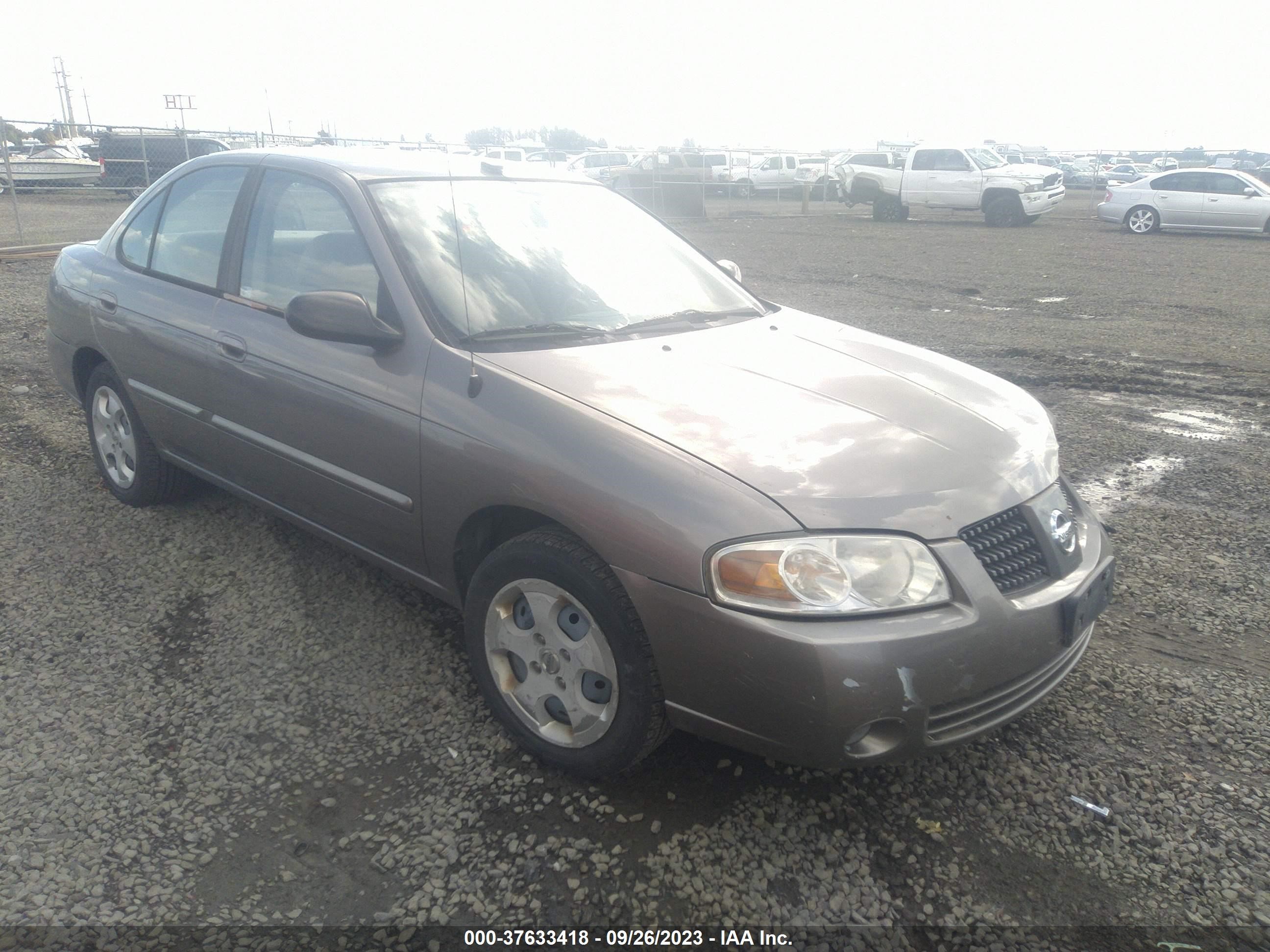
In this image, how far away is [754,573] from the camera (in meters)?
2.36

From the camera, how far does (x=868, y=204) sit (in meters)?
31.0

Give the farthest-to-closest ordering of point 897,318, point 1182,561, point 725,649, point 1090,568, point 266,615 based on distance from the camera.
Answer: point 897,318, point 1182,561, point 266,615, point 1090,568, point 725,649

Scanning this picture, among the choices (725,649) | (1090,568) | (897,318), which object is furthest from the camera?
(897,318)

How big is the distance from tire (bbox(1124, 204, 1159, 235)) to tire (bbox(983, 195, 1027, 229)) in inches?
96.6

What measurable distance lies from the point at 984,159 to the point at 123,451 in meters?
24.1

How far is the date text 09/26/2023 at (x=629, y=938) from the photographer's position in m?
2.26

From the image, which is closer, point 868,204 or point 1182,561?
point 1182,561

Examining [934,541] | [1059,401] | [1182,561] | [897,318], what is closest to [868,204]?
[897,318]

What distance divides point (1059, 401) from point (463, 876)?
584 centimetres

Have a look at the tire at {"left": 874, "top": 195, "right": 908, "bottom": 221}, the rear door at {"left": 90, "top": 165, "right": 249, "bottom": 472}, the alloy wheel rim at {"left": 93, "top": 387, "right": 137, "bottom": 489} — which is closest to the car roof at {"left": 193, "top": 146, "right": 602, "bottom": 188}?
the rear door at {"left": 90, "top": 165, "right": 249, "bottom": 472}

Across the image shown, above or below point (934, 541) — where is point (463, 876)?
below

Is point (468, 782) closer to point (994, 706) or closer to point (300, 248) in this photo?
point (994, 706)

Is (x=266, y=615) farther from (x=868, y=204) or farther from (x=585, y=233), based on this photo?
(x=868, y=204)

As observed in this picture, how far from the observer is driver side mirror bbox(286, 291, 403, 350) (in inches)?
120
